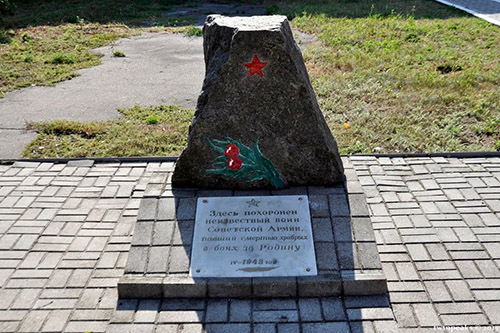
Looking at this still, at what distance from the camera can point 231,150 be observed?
4016 mm

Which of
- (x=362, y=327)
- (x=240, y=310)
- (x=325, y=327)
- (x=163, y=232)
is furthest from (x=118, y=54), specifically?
(x=362, y=327)

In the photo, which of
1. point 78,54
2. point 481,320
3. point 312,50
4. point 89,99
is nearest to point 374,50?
point 312,50

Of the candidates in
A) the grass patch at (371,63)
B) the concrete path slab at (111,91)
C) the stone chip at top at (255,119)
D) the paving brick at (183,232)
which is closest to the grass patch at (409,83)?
the grass patch at (371,63)

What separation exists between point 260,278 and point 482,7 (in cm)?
1247

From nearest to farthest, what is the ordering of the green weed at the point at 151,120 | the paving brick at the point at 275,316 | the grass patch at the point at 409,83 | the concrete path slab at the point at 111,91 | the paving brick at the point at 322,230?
the paving brick at the point at 275,316
the paving brick at the point at 322,230
the grass patch at the point at 409,83
the green weed at the point at 151,120
the concrete path slab at the point at 111,91

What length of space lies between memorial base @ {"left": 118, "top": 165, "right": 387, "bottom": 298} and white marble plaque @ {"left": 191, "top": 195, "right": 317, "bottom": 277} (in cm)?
6

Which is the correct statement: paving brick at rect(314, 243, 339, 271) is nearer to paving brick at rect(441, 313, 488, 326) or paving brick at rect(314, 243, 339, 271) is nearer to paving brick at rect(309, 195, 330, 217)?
paving brick at rect(309, 195, 330, 217)

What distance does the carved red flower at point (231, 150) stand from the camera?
13.1 ft

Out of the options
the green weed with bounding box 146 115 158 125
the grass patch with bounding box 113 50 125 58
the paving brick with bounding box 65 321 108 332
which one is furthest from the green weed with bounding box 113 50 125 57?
the paving brick with bounding box 65 321 108 332

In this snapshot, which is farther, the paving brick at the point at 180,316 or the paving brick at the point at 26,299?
the paving brick at the point at 26,299

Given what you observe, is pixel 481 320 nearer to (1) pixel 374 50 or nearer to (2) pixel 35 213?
(2) pixel 35 213

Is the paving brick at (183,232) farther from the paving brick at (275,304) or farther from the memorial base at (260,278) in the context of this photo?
the paving brick at (275,304)

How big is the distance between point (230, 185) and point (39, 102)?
4.71m

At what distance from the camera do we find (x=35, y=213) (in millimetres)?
4609
